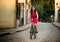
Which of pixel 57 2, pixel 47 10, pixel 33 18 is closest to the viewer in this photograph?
pixel 33 18

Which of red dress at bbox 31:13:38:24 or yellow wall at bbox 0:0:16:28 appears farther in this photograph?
yellow wall at bbox 0:0:16:28

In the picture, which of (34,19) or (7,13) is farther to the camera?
(7,13)

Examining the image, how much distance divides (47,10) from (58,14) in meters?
5.91

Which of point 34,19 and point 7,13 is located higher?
point 34,19

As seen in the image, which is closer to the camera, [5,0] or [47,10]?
[5,0]

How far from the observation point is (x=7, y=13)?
1071 inches

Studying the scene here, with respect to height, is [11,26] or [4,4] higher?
[4,4]

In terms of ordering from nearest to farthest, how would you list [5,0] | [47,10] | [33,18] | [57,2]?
[33,18] → [5,0] → [57,2] → [47,10]

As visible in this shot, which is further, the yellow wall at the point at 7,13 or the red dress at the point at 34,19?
the yellow wall at the point at 7,13

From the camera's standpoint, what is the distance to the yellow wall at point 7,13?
26984 millimetres

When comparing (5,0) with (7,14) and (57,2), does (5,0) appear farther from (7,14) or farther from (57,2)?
(57,2)

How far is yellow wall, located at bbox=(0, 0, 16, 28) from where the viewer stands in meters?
27.0

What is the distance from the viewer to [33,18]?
1490cm

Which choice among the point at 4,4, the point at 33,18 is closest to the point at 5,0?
the point at 4,4
